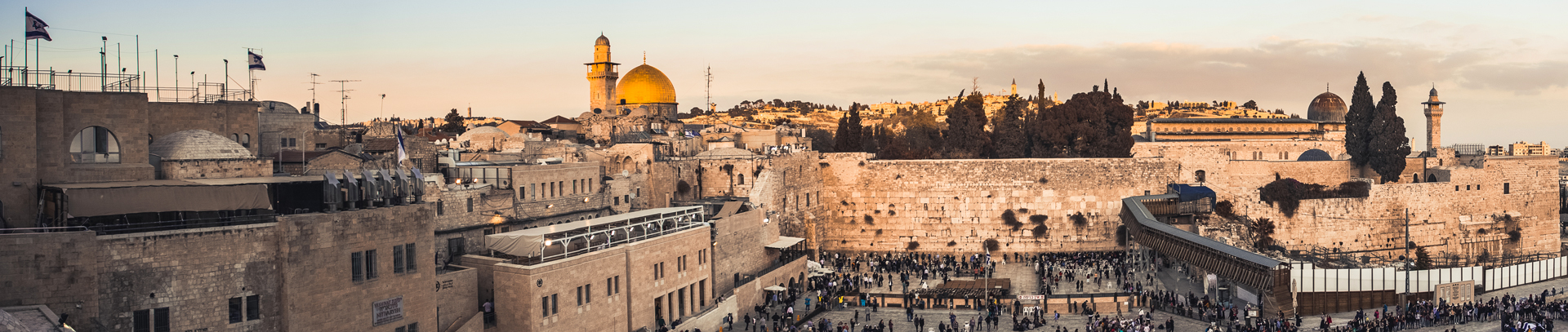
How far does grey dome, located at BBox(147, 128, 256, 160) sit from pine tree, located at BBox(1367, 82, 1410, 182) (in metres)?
38.4

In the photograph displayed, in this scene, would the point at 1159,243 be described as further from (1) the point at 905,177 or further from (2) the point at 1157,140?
(2) the point at 1157,140

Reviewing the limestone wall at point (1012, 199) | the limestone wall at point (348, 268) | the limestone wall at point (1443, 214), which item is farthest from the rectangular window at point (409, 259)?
the limestone wall at point (1443, 214)

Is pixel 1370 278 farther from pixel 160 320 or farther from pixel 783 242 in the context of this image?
pixel 160 320

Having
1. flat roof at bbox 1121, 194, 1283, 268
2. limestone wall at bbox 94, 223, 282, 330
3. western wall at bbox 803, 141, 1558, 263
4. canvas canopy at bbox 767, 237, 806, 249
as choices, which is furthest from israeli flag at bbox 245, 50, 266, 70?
flat roof at bbox 1121, 194, 1283, 268

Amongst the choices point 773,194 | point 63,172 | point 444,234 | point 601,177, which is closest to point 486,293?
point 444,234

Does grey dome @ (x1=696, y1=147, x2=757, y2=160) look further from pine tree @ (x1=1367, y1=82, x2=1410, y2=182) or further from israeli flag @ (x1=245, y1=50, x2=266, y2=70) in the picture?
pine tree @ (x1=1367, y1=82, x2=1410, y2=182)

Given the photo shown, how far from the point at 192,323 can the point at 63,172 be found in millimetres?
3654

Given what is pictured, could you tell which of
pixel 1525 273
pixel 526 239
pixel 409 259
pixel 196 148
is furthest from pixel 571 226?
pixel 1525 273

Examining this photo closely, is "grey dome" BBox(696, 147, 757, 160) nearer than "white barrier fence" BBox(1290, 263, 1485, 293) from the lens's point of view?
No

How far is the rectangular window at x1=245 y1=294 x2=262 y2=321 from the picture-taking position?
57.5 feet

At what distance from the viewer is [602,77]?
62375 mm

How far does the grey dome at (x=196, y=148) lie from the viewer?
1958cm

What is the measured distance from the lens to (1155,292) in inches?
1223

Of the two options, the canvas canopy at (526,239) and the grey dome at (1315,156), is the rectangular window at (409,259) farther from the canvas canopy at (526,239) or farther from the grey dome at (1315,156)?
the grey dome at (1315,156)
